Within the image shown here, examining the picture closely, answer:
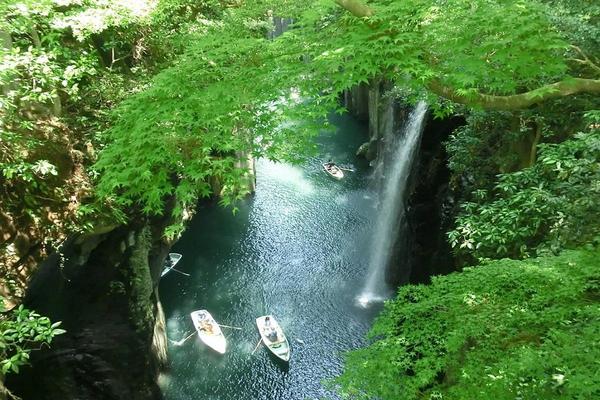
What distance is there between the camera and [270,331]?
51.6ft

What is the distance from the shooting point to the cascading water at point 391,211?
714 inches

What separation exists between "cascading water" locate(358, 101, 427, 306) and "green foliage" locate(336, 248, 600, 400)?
11561mm

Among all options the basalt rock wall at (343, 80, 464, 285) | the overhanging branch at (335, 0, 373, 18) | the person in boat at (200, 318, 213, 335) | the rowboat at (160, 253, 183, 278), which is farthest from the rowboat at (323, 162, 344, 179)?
the overhanging branch at (335, 0, 373, 18)

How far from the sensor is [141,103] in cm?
746

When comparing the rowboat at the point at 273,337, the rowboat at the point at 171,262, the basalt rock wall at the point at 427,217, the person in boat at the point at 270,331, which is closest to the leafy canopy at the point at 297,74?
the basalt rock wall at the point at 427,217

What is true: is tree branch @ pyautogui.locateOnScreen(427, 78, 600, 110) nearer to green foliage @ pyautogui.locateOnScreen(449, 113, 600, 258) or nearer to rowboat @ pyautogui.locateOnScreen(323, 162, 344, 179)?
green foliage @ pyautogui.locateOnScreen(449, 113, 600, 258)

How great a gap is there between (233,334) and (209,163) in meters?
11.5

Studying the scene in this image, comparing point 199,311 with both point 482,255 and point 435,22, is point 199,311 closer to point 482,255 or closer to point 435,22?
point 482,255

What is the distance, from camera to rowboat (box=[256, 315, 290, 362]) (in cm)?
1496

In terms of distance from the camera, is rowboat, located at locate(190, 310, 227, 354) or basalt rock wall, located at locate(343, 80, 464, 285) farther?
rowboat, located at locate(190, 310, 227, 354)

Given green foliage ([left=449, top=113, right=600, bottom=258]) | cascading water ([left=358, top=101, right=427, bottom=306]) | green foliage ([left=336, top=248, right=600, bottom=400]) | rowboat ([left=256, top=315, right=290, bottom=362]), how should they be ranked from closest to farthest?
green foliage ([left=336, top=248, right=600, bottom=400]), green foliage ([left=449, top=113, right=600, bottom=258]), rowboat ([left=256, top=315, right=290, bottom=362]), cascading water ([left=358, top=101, right=427, bottom=306])

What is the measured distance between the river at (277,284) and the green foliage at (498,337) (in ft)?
26.4

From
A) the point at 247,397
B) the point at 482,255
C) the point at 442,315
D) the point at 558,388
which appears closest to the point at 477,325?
the point at 442,315

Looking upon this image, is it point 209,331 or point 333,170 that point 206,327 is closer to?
point 209,331
